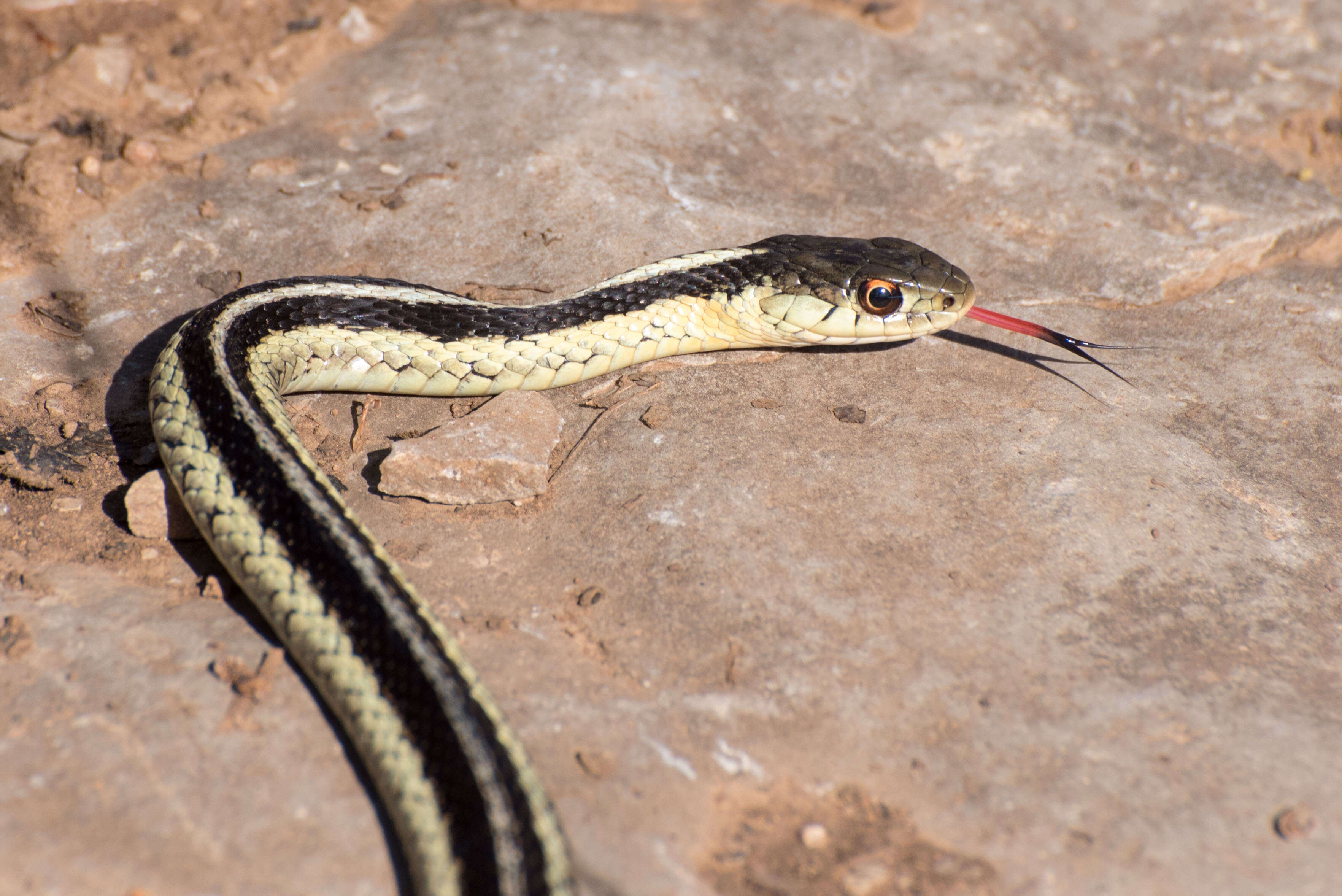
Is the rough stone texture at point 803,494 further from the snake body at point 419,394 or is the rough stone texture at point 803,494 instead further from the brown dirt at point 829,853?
the snake body at point 419,394

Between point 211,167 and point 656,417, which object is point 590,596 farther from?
point 211,167

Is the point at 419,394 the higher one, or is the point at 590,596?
the point at 419,394

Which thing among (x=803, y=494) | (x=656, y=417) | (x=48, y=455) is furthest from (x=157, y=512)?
(x=803, y=494)

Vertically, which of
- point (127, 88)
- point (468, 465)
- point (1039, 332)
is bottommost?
point (468, 465)

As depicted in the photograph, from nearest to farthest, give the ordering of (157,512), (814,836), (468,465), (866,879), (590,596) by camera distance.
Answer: (866,879) → (814,836) → (590,596) → (157,512) → (468,465)

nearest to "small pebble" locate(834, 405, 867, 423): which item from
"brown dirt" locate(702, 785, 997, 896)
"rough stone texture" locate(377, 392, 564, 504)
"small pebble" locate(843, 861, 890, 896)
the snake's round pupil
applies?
the snake's round pupil

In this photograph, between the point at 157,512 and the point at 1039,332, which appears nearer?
the point at 157,512

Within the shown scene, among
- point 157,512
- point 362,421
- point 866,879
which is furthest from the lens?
point 362,421

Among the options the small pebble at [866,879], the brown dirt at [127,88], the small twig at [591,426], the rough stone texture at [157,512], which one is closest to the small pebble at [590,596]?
the small twig at [591,426]
